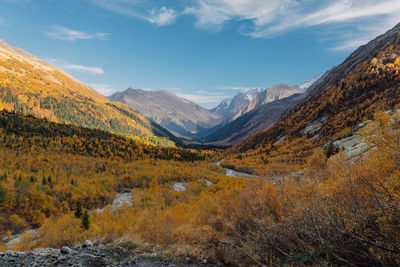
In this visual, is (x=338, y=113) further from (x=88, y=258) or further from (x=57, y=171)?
(x=57, y=171)

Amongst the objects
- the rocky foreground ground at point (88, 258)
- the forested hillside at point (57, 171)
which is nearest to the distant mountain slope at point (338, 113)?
the forested hillside at point (57, 171)

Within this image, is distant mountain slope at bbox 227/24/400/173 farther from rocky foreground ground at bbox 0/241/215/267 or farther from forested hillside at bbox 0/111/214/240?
rocky foreground ground at bbox 0/241/215/267

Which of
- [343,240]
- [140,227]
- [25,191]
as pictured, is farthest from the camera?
[25,191]

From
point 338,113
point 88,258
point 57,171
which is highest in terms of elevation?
point 338,113

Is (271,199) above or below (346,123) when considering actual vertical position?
below

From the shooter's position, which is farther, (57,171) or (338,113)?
(338,113)

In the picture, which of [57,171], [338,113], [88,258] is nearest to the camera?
[88,258]

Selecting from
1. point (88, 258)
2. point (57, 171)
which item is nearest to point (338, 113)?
point (88, 258)

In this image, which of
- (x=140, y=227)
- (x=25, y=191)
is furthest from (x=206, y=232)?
(x=25, y=191)

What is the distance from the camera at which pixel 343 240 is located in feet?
19.2

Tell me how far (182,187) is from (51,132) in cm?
11128

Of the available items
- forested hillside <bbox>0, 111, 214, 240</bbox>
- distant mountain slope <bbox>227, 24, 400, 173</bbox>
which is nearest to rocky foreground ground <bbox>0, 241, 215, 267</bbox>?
forested hillside <bbox>0, 111, 214, 240</bbox>

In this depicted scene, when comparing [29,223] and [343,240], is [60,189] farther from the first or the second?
[343,240]

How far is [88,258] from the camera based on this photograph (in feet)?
37.4
